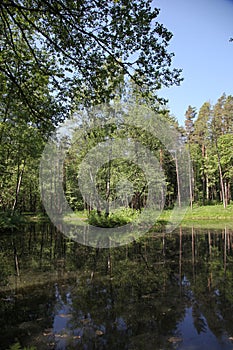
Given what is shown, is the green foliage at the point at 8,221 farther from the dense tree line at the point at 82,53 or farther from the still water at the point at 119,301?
the dense tree line at the point at 82,53

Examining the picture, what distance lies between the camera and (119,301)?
19.5ft

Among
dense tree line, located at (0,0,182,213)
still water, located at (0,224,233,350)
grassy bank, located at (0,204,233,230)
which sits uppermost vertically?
dense tree line, located at (0,0,182,213)

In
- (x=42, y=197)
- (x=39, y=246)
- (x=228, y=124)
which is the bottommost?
Result: (x=39, y=246)

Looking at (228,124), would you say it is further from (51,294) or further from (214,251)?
(51,294)

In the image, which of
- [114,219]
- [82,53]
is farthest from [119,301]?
[114,219]

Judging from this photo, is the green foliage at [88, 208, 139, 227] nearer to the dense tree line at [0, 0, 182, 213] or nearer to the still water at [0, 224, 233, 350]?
the still water at [0, 224, 233, 350]

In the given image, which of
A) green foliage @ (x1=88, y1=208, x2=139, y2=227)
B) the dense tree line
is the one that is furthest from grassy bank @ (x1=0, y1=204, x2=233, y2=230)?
the dense tree line

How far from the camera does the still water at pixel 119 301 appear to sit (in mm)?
4336

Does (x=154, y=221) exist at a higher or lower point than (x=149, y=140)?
lower

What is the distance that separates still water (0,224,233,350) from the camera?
434 cm

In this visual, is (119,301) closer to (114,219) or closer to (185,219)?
(114,219)

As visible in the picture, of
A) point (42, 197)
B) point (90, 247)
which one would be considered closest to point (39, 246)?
point (90, 247)

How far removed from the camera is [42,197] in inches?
1496

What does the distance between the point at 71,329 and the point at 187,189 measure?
3665cm
